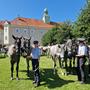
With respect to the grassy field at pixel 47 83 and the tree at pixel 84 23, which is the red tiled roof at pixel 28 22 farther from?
the grassy field at pixel 47 83

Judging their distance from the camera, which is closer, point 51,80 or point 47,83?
point 47,83

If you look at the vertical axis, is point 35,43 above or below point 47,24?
below

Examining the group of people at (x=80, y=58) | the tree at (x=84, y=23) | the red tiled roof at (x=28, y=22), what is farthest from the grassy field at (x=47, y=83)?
the red tiled roof at (x=28, y=22)

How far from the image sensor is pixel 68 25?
2339 inches

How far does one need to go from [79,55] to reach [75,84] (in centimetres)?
158

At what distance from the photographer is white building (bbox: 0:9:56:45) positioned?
107 meters

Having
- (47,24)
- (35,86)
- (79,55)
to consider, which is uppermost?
(47,24)

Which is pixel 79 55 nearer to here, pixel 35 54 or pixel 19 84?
pixel 35 54

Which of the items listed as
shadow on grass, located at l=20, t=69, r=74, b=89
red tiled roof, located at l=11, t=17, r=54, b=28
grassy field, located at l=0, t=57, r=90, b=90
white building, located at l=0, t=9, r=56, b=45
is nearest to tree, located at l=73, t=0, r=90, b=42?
shadow on grass, located at l=20, t=69, r=74, b=89

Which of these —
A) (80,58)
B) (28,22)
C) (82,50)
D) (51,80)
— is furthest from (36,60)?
(28,22)

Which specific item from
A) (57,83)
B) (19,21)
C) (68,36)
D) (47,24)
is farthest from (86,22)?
(47,24)

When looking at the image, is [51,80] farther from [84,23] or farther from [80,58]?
[84,23]

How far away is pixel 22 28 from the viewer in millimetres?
107750

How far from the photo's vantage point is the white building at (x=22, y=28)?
107 metres
